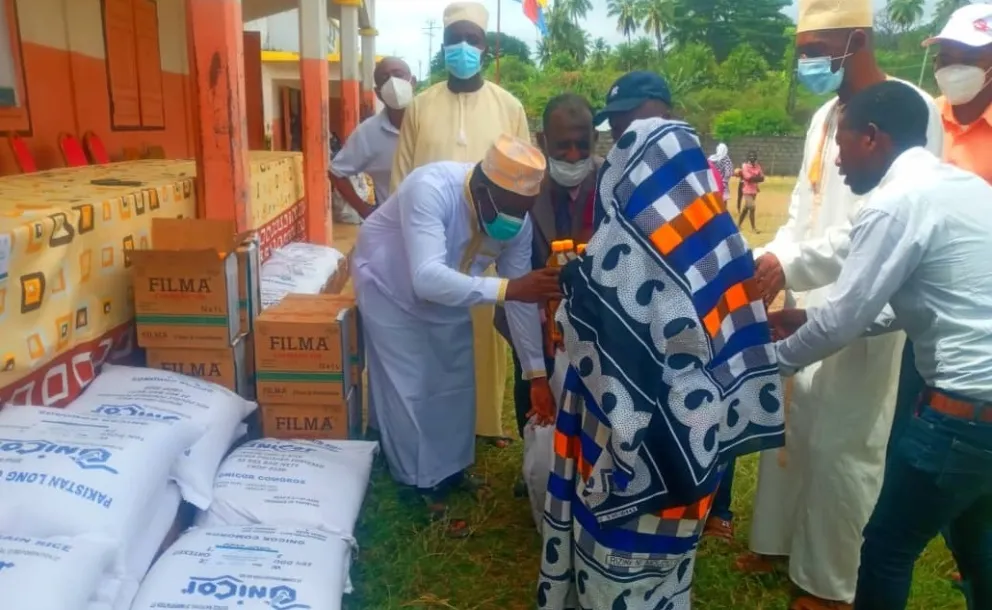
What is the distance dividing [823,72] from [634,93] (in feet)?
1.95

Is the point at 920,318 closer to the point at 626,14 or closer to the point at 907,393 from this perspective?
the point at 907,393

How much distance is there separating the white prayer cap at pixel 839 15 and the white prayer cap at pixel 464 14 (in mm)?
1746

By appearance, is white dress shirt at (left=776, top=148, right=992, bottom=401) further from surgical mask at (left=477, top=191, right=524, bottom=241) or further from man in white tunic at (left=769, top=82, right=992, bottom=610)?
surgical mask at (left=477, top=191, right=524, bottom=241)

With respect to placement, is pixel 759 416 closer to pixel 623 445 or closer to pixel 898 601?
pixel 623 445

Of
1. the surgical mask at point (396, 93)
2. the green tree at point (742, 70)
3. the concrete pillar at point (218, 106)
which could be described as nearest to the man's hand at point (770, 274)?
the concrete pillar at point (218, 106)

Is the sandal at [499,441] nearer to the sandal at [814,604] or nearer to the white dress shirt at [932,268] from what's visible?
the sandal at [814,604]

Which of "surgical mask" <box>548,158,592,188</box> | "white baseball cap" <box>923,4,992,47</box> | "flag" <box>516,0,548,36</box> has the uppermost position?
"flag" <box>516,0,548,36</box>

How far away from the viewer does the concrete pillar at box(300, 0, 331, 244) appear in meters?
6.77

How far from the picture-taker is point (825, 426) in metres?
2.44

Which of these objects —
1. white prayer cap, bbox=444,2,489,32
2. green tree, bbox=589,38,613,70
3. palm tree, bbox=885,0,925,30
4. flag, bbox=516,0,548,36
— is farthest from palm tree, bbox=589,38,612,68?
white prayer cap, bbox=444,2,489,32

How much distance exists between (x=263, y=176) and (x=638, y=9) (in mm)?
49500

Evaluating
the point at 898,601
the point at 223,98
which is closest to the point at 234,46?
the point at 223,98

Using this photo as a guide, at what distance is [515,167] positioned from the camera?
252 cm

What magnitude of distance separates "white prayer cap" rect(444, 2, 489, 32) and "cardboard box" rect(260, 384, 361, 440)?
194 centimetres
